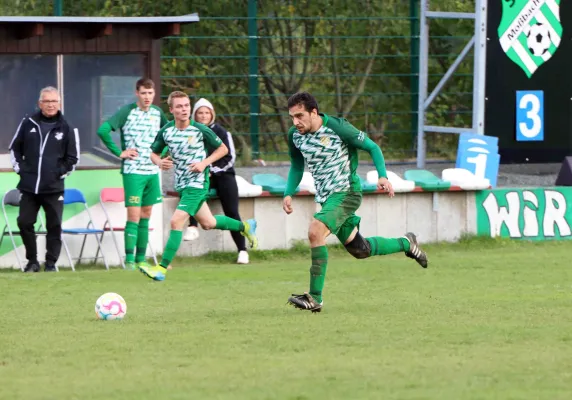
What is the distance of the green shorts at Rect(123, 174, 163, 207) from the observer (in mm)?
14953

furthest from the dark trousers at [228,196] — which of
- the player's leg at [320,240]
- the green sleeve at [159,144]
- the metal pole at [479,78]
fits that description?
the player's leg at [320,240]

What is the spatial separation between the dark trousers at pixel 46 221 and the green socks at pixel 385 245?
491 centimetres

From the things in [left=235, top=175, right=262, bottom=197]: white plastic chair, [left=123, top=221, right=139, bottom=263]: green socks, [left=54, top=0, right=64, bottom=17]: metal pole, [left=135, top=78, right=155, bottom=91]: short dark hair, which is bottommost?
[left=123, top=221, right=139, bottom=263]: green socks

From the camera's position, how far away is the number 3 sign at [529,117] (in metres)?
18.4

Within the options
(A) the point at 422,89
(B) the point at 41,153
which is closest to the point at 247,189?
(B) the point at 41,153

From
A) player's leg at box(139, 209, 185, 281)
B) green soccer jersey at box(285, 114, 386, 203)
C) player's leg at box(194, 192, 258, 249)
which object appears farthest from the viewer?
player's leg at box(194, 192, 258, 249)

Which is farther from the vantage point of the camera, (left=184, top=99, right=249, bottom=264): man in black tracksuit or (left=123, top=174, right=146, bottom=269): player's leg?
(left=184, top=99, right=249, bottom=264): man in black tracksuit

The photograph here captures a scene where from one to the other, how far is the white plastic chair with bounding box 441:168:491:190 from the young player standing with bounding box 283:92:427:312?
6738 millimetres

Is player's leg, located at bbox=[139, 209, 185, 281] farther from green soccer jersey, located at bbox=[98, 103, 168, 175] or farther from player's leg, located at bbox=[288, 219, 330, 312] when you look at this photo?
player's leg, located at bbox=[288, 219, 330, 312]

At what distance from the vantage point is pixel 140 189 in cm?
1498

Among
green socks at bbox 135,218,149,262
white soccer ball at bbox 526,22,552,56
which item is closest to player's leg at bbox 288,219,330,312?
green socks at bbox 135,218,149,262

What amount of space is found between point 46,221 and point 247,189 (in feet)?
9.03

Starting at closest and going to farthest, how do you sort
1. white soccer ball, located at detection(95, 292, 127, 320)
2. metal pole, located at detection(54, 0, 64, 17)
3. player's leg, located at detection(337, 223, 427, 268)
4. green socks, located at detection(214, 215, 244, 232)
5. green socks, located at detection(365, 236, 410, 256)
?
white soccer ball, located at detection(95, 292, 127, 320) < player's leg, located at detection(337, 223, 427, 268) < green socks, located at detection(365, 236, 410, 256) < green socks, located at detection(214, 215, 244, 232) < metal pole, located at detection(54, 0, 64, 17)

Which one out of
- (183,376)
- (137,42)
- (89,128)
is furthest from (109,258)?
(183,376)
